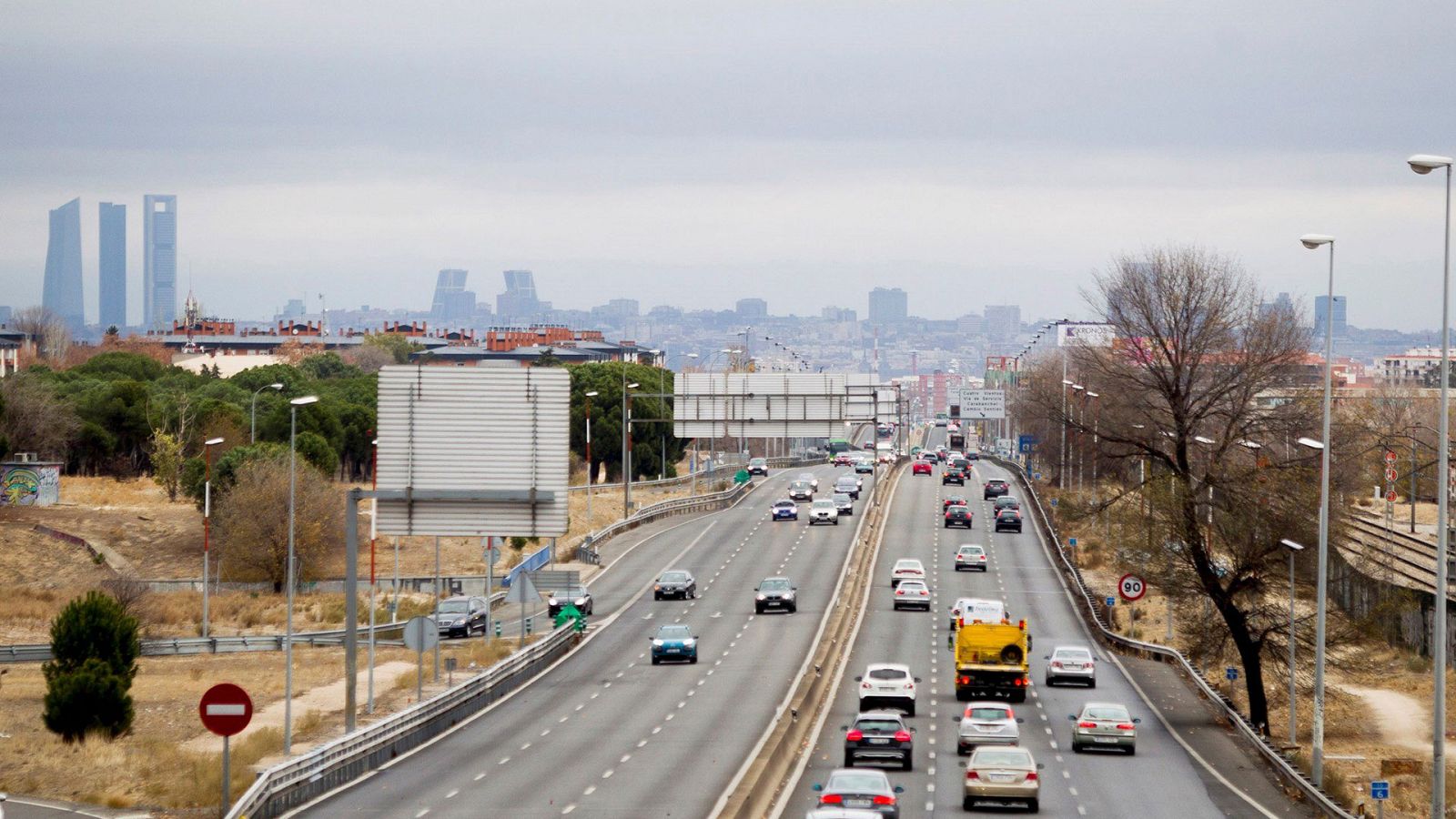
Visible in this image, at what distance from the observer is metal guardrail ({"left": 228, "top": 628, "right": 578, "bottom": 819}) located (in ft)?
99.5

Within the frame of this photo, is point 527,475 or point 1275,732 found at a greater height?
point 527,475

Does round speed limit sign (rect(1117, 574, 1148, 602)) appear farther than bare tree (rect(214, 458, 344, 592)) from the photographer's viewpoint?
No

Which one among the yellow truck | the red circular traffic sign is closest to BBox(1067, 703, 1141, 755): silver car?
the yellow truck

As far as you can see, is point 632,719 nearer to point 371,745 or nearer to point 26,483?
point 371,745

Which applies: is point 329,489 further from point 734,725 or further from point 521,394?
point 521,394

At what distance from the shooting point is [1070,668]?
52062 millimetres

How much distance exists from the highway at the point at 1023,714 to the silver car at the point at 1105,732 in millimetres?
300

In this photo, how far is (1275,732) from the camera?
5428 centimetres

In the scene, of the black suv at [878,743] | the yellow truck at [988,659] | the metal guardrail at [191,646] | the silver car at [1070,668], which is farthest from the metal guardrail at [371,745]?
the metal guardrail at [191,646]

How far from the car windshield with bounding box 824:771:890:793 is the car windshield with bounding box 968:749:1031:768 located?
3.81 metres

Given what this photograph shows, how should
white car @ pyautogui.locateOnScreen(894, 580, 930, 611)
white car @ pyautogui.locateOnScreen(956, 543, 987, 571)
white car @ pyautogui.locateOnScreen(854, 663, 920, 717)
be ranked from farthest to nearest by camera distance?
white car @ pyautogui.locateOnScreen(956, 543, 987, 571), white car @ pyautogui.locateOnScreen(894, 580, 930, 611), white car @ pyautogui.locateOnScreen(854, 663, 920, 717)

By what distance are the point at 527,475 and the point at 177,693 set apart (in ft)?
97.8

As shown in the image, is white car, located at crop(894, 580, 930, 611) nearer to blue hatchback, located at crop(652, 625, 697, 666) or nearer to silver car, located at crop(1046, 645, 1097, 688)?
blue hatchback, located at crop(652, 625, 697, 666)

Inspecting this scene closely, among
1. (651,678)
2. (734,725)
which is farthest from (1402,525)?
(734,725)
